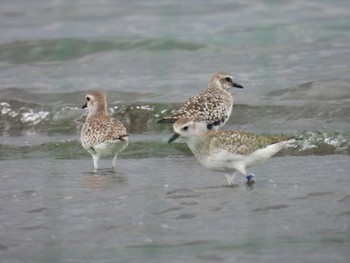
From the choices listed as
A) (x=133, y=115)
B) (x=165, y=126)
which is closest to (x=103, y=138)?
(x=165, y=126)

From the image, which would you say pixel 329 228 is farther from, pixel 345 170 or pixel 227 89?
pixel 227 89

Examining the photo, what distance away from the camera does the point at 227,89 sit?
573 inches

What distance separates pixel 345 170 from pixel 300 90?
17.2 ft

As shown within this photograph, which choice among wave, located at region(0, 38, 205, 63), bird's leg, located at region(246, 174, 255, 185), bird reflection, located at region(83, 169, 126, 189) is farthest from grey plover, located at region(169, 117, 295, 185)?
wave, located at region(0, 38, 205, 63)

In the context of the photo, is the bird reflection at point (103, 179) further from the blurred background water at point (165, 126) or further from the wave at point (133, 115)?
the wave at point (133, 115)

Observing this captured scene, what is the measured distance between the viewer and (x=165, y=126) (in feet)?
51.0

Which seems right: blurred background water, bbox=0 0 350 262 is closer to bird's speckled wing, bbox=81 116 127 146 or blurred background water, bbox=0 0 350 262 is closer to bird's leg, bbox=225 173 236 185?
bird's leg, bbox=225 173 236 185

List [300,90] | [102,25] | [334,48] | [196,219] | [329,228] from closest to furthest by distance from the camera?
1. [329,228]
2. [196,219]
3. [300,90]
4. [334,48]
5. [102,25]

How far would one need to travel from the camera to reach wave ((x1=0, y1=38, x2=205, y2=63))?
20220mm

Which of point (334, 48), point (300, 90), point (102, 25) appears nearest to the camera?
point (300, 90)

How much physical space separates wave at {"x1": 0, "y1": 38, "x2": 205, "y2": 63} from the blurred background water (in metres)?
0.04

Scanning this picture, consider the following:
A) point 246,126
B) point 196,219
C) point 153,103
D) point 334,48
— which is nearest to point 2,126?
point 153,103

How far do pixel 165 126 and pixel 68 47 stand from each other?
536 centimetres

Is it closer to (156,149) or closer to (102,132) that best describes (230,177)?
(102,132)
